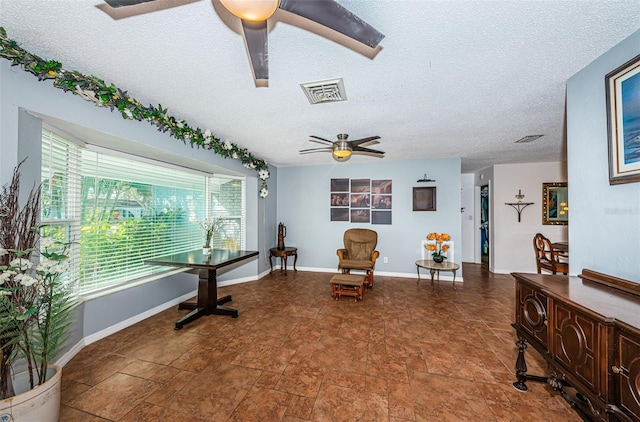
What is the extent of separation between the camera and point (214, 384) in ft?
6.18

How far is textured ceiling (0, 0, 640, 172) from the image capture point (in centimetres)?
129

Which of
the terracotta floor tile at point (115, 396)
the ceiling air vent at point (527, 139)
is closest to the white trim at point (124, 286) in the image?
the terracotta floor tile at point (115, 396)

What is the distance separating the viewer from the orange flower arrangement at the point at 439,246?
448cm

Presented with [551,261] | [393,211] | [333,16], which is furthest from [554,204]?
[333,16]

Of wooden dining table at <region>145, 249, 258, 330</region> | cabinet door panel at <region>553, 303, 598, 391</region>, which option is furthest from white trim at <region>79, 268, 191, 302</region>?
cabinet door panel at <region>553, 303, 598, 391</region>

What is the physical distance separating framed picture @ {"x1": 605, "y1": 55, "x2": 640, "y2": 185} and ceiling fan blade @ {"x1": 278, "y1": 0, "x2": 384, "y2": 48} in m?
1.54

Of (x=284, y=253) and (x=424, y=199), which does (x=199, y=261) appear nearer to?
(x=284, y=253)

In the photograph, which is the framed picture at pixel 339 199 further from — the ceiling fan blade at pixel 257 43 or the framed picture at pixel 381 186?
the ceiling fan blade at pixel 257 43

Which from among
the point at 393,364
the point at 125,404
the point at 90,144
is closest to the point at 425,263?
the point at 393,364

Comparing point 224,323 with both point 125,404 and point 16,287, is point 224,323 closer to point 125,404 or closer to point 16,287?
point 125,404

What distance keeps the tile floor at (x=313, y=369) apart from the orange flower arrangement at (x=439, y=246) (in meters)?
1.18

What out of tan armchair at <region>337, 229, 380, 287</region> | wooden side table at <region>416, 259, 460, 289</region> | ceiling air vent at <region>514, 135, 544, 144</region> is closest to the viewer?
ceiling air vent at <region>514, 135, 544, 144</region>

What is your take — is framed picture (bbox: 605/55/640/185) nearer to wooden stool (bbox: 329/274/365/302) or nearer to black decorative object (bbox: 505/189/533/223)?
wooden stool (bbox: 329/274/365/302)

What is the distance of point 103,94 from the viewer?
2021 mm
